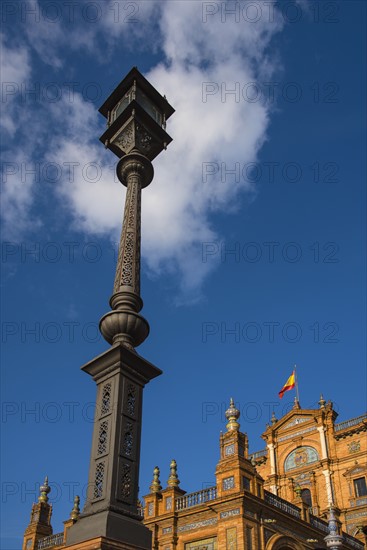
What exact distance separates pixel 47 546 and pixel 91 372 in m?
25.3

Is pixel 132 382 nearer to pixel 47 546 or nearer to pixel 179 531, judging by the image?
pixel 179 531

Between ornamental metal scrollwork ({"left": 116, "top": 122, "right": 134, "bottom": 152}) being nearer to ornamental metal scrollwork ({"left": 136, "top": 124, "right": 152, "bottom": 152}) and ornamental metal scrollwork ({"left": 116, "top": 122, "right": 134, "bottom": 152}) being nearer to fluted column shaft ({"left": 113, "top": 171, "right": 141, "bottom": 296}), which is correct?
ornamental metal scrollwork ({"left": 136, "top": 124, "right": 152, "bottom": 152})

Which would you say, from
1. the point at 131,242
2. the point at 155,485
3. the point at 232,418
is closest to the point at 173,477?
the point at 155,485

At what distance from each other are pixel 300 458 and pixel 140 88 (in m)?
31.5

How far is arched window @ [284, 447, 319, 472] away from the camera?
36.0 meters

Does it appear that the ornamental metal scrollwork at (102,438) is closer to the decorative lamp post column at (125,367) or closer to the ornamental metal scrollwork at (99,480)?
the decorative lamp post column at (125,367)

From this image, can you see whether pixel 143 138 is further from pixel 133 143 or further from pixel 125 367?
pixel 125 367

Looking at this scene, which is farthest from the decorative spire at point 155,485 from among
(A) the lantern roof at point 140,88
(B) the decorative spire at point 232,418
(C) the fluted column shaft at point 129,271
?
(A) the lantern roof at point 140,88

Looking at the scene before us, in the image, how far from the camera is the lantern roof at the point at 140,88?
10930 millimetres

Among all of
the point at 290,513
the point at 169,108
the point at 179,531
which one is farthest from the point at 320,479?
the point at 169,108

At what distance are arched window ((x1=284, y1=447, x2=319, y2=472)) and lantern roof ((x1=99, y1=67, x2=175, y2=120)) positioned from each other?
3024 cm

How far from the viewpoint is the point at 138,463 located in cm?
747

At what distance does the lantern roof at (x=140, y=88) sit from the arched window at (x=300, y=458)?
99.2 ft

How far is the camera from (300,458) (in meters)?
36.5
